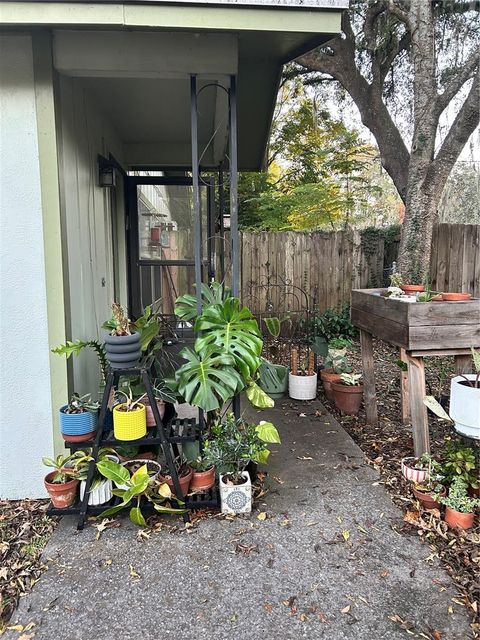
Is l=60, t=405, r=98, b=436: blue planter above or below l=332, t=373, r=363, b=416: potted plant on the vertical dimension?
above

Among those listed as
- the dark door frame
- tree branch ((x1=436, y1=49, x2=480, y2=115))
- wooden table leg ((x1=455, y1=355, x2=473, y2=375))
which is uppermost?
tree branch ((x1=436, y1=49, x2=480, y2=115))

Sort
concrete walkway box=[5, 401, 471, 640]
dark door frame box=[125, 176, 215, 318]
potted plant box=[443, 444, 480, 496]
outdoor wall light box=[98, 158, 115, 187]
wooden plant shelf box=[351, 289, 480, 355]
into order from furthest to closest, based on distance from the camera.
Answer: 1. dark door frame box=[125, 176, 215, 318]
2. outdoor wall light box=[98, 158, 115, 187]
3. wooden plant shelf box=[351, 289, 480, 355]
4. potted plant box=[443, 444, 480, 496]
5. concrete walkway box=[5, 401, 471, 640]

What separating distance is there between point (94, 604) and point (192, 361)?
1127 mm

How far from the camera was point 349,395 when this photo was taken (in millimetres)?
3814

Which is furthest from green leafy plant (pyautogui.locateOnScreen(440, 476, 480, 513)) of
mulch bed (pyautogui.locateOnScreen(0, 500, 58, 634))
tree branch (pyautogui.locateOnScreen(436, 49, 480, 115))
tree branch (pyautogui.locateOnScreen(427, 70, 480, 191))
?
tree branch (pyautogui.locateOnScreen(436, 49, 480, 115))

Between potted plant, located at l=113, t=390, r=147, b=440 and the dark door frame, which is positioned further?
the dark door frame

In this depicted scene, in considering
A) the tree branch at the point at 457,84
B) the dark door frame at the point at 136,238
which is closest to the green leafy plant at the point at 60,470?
the dark door frame at the point at 136,238

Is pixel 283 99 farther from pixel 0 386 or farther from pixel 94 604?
pixel 94 604

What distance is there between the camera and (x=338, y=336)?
6355 millimetres

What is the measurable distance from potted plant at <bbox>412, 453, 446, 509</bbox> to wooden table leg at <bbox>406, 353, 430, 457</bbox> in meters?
0.17

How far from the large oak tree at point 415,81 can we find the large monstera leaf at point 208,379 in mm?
4191

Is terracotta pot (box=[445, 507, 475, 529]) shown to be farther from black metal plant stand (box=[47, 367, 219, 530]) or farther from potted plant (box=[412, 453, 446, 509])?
black metal plant stand (box=[47, 367, 219, 530])

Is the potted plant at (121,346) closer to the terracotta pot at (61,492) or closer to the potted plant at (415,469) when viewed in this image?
the terracotta pot at (61,492)

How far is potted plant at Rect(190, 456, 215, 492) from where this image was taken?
237cm
